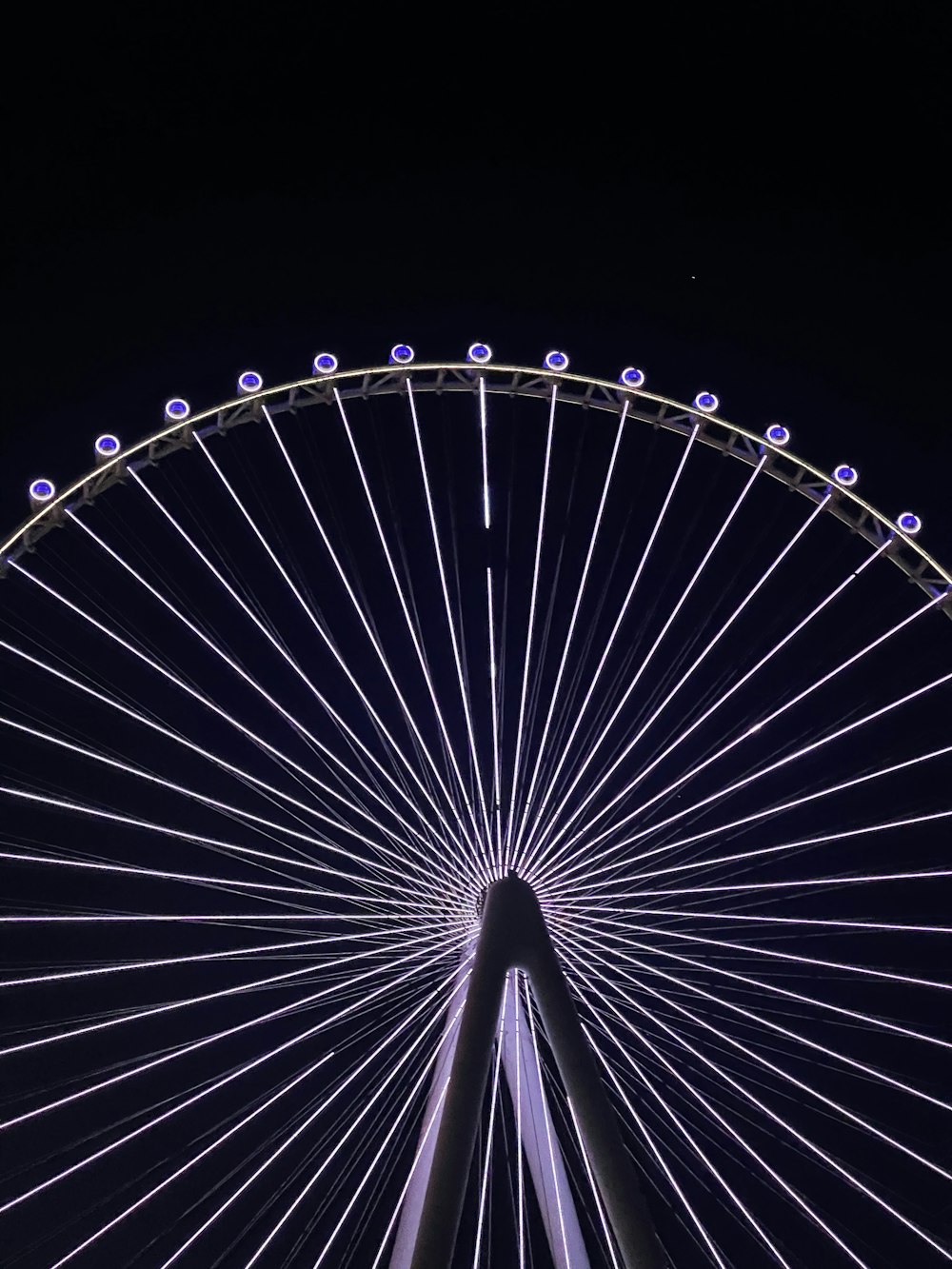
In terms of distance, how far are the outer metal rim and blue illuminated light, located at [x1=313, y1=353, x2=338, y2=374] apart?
88 millimetres

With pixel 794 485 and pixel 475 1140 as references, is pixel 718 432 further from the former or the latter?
pixel 475 1140

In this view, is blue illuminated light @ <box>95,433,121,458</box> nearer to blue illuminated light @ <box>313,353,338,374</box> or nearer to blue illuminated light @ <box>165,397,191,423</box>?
blue illuminated light @ <box>165,397,191,423</box>

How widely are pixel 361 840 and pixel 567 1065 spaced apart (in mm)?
3462

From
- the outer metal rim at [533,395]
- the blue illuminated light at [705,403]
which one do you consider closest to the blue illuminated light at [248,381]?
the outer metal rim at [533,395]

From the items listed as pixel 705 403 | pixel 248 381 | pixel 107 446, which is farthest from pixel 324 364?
pixel 705 403

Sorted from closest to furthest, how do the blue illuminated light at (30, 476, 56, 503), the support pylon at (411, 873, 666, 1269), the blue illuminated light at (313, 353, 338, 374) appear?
the support pylon at (411, 873, 666, 1269)
the blue illuminated light at (30, 476, 56, 503)
the blue illuminated light at (313, 353, 338, 374)

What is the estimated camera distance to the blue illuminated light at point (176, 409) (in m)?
17.9

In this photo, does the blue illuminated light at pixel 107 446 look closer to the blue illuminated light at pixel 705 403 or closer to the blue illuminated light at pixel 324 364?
the blue illuminated light at pixel 324 364

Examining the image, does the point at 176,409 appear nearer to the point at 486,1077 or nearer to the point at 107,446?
the point at 107,446

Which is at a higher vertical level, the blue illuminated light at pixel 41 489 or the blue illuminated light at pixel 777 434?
the blue illuminated light at pixel 777 434

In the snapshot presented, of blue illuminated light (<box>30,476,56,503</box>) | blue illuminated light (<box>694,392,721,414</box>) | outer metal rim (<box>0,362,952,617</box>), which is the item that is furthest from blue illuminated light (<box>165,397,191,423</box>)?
blue illuminated light (<box>694,392,721,414</box>)

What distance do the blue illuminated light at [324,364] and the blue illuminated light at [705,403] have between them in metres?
5.47

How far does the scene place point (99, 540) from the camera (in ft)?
52.4

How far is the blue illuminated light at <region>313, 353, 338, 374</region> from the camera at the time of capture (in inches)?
750
